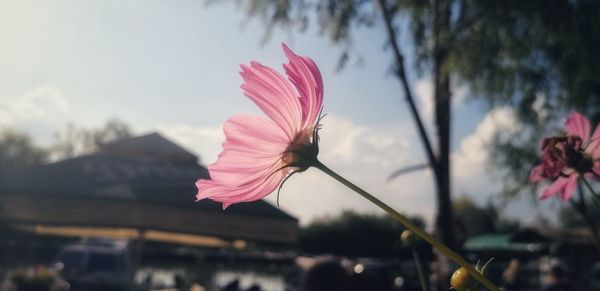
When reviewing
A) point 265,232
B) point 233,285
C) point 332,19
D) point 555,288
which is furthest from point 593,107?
point 233,285

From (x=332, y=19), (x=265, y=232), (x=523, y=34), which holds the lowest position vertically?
(x=265, y=232)

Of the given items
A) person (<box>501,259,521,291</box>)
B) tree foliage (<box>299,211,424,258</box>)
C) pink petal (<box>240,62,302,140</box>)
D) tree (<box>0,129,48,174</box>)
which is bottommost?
pink petal (<box>240,62,302,140</box>)

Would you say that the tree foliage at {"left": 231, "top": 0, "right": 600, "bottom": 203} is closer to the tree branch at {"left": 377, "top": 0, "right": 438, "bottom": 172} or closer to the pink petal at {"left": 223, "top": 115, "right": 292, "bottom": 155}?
the tree branch at {"left": 377, "top": 0, "right": 438, "bottom": 172}

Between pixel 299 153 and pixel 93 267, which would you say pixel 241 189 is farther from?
pixel 93 267

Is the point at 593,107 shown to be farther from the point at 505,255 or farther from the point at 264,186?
the point at 505,255

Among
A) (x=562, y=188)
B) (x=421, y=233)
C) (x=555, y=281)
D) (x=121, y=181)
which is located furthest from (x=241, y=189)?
(x=555, y=281)

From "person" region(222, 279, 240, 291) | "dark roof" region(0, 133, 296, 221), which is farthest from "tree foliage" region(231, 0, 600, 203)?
"person" region(222, 279, 240, 291)
